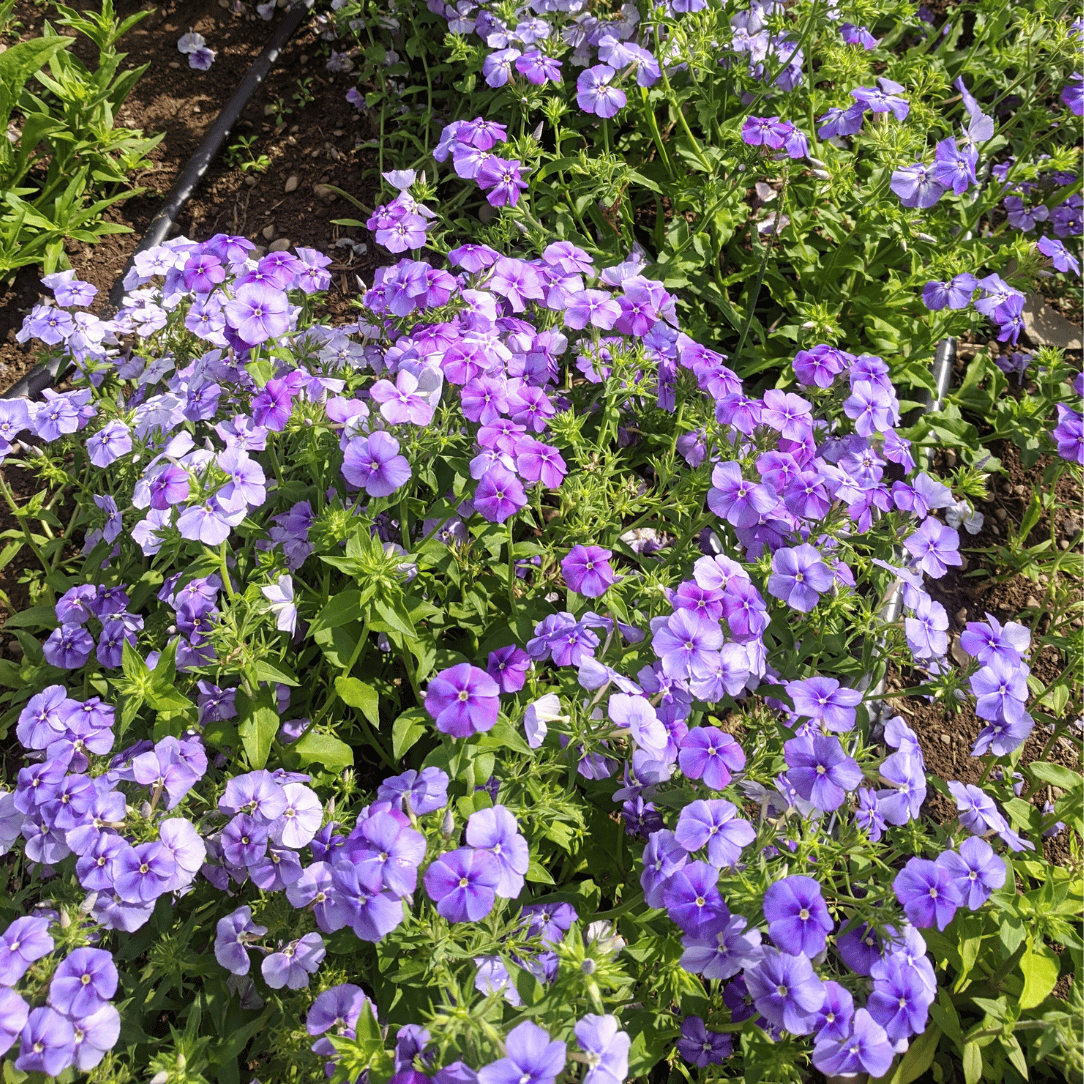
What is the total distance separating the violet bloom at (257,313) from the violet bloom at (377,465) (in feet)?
2.07

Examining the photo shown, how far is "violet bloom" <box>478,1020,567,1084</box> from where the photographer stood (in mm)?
1827

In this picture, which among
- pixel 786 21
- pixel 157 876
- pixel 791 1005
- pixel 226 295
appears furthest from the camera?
pixel 786 21

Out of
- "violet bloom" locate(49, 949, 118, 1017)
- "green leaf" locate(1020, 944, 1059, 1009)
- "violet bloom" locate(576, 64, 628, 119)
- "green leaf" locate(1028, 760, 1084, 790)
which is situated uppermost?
"violet bloom" locate(576, 64, 628, 119)

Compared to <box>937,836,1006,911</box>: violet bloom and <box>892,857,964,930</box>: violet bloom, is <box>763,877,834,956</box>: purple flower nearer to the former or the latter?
<box>892,857,964,930</box>: violet bloom

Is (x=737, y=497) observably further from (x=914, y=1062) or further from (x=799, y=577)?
(x=914, y=1062)

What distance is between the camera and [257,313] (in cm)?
302

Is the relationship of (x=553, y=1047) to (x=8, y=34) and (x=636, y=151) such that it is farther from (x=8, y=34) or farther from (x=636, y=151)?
(x=8, y=34)

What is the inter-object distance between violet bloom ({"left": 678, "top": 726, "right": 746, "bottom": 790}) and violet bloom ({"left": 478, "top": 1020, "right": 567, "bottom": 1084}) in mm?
820

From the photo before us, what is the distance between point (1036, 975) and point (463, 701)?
75.5 inches

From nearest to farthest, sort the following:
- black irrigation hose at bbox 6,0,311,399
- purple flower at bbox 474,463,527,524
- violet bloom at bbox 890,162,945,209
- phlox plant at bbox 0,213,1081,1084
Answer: phlox plant at bbox 0,213,1081,1084 < purple flower at bbox 474,463,527,524 < violet bloom at bbox 890,162,945,209 < black irrigation hose at bbox 6,0,311,399

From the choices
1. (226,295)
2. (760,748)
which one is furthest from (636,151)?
(760,748)

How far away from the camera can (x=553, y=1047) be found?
1.86 m

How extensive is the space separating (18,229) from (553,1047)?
467cm

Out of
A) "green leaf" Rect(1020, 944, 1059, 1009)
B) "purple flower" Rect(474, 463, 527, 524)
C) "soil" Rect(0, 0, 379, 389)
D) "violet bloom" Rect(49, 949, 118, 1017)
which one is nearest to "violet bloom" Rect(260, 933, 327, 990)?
"violet bloom" Rect(49, 949, 118, 1017)
